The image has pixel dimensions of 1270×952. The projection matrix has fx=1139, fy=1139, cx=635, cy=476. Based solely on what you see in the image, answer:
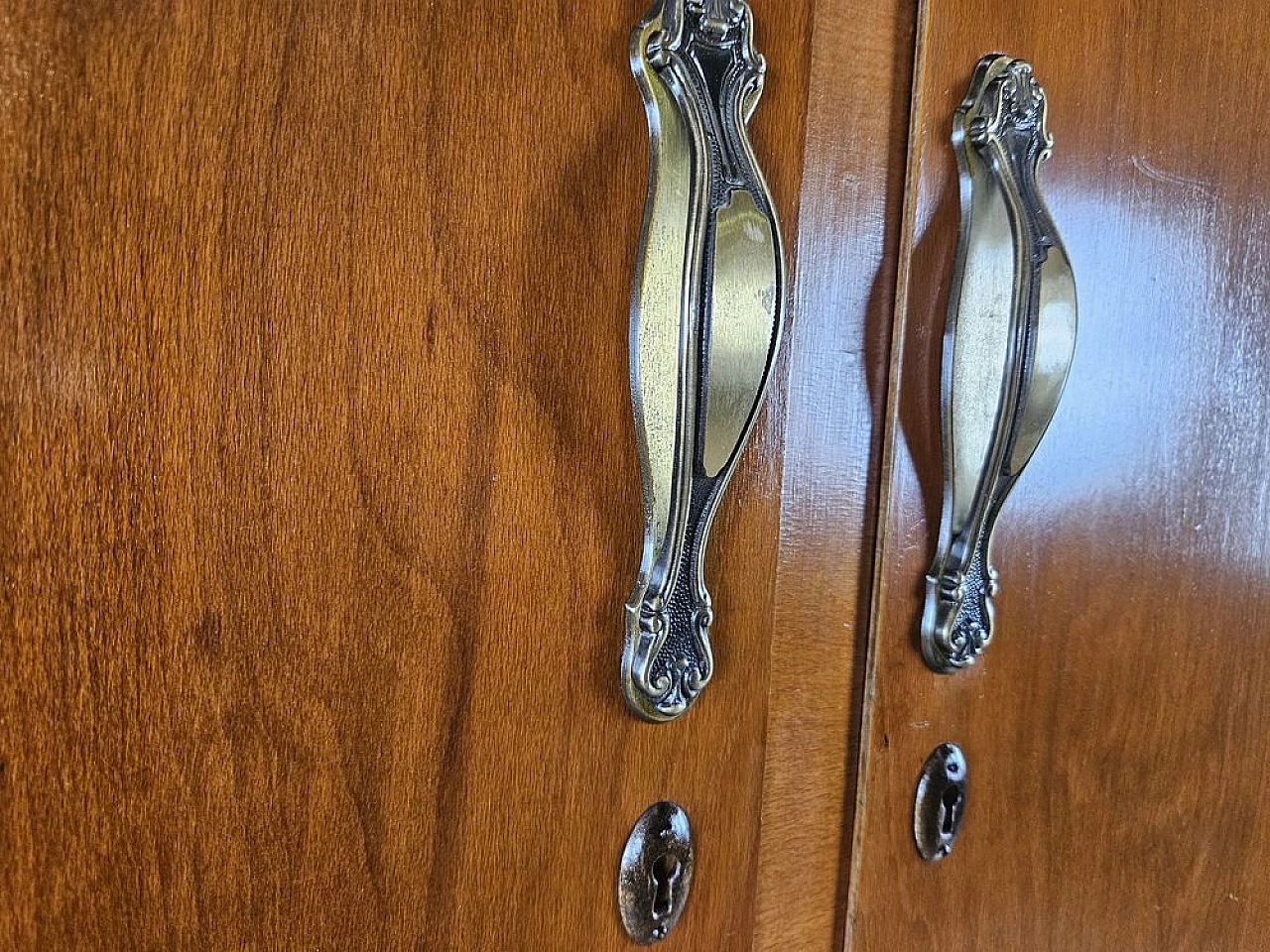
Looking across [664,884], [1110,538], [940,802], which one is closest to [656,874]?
[664,884]

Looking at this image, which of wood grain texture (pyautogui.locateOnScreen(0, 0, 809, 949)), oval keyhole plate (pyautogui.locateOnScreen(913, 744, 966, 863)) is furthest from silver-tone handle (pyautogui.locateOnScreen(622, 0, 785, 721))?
oval keyhole plate (pyautogui.locateOnScreen(913, 744, 966, 863))

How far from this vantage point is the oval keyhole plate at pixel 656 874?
14.4 inches

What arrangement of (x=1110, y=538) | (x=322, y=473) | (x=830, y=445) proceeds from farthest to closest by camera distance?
(x=1110, y=538), (x=830, y=445), (x=322, y=473)

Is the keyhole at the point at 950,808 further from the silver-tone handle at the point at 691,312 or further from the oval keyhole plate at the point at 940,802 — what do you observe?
the silver-tone handle at the point at 691,312

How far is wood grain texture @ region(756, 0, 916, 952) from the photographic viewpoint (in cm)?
→ 39

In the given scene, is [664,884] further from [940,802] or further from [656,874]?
[940,802]

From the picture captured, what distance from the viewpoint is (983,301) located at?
1.40ft

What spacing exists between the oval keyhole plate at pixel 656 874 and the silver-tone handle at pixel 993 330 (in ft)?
0.42

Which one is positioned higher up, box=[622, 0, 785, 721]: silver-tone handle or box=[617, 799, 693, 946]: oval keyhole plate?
box=[622, 0, 785, 721]: silver-tone handle

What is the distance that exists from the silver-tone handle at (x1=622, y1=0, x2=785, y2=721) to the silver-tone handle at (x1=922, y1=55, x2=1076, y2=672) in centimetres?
10

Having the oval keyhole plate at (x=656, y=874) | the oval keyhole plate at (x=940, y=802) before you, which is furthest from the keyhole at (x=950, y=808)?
the oval keyhole plate at (x=656, y=874)

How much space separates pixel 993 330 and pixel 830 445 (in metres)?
0.08

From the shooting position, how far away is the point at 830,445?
0.41 metres

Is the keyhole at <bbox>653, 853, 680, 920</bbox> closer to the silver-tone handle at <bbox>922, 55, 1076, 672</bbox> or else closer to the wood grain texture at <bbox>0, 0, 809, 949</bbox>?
the wood grain texture at <bbox>0, 0, 809, 949</bbox>
